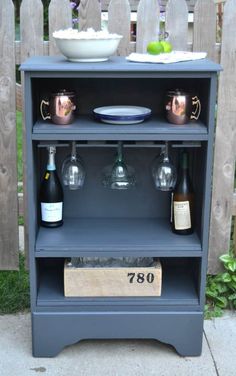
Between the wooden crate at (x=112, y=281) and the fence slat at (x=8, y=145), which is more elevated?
the fence slat at (x=8, y=145)

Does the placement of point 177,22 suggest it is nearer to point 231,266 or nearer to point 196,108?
point 196,108

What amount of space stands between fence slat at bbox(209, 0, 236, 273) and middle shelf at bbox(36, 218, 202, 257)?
19.2 inches

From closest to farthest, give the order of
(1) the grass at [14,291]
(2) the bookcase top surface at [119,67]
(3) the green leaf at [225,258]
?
(2) the bookcase top surface at [119,67] < (1) the grass at [14,291] < (3) the green leaf at [225,258]

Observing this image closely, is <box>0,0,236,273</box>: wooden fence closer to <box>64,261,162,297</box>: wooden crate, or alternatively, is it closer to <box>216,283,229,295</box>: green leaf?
<box>216,283,229,295</box>: green leaf

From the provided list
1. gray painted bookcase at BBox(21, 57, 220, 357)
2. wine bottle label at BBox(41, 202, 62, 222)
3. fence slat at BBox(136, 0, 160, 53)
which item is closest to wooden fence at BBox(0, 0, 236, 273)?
fence slat at BBox(136, 0, 160, 53)

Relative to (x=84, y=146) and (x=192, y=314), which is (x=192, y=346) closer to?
(x=192, y=314)

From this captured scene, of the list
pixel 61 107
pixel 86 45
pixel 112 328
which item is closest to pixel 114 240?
pixel 112 328

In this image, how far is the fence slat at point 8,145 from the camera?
3.35m

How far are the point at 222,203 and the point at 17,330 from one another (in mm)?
1391

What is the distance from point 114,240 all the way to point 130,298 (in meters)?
0.30

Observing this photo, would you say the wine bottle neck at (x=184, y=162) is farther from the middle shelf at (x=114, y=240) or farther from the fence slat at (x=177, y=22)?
the fence slat at (x=177, y=22)

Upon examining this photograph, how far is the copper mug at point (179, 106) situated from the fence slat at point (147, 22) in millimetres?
598

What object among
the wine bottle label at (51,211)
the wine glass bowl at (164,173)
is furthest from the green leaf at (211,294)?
the wine bottle label at (51,211)

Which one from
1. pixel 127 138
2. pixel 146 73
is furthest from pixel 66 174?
pixel 146 73
